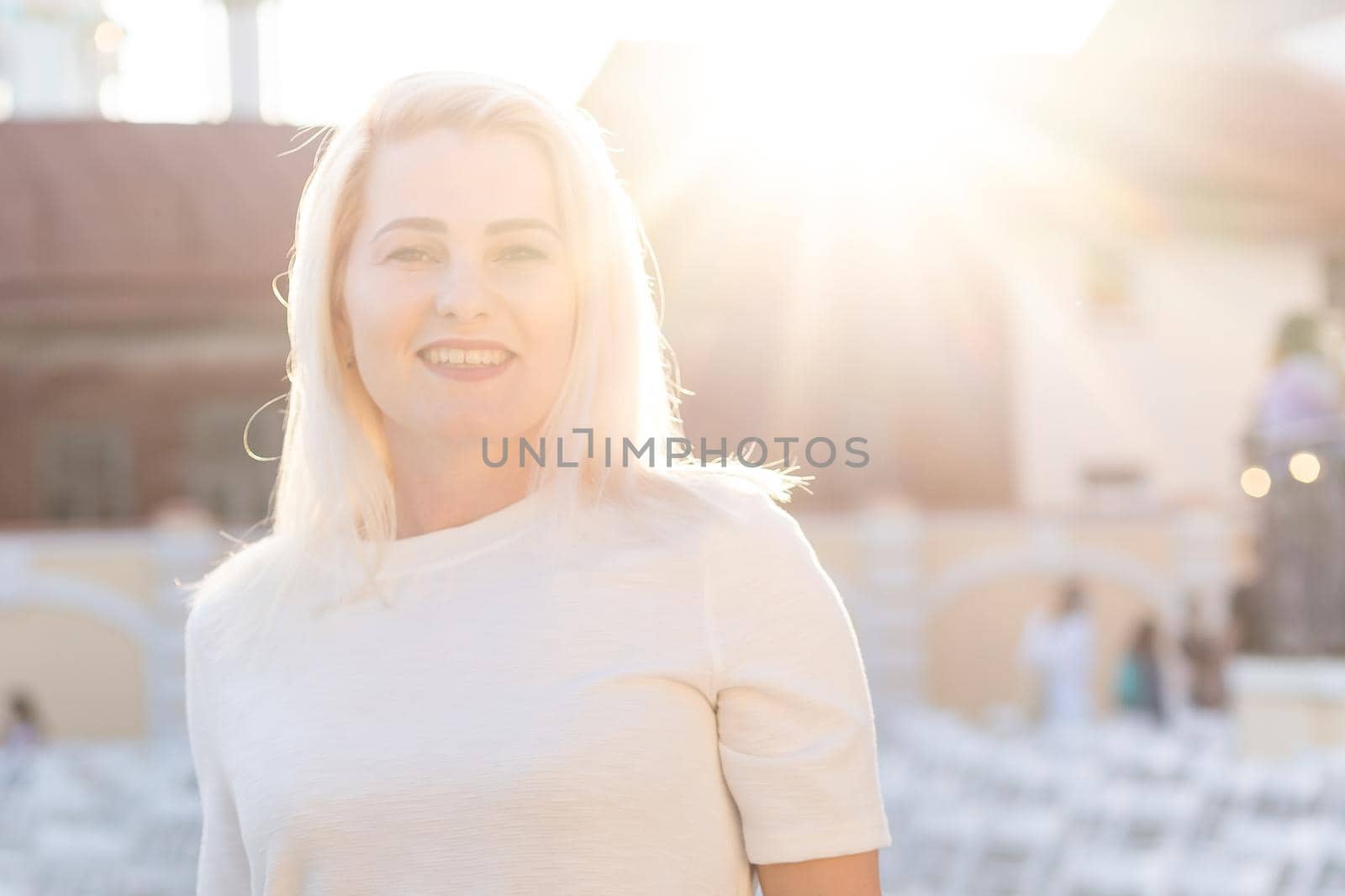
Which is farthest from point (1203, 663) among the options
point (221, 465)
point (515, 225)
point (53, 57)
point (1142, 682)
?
point (515, 225)

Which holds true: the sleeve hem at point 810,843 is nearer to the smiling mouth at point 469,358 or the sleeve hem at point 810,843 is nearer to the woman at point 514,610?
the woman at point 514,610

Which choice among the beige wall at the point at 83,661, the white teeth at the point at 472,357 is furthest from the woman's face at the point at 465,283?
the beige wall at the point at 83,661

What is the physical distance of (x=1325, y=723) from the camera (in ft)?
24.3

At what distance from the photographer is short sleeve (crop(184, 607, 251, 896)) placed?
1.54 meters

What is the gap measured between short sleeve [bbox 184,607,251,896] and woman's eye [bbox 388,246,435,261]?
42 cm

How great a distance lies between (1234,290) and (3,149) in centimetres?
1789

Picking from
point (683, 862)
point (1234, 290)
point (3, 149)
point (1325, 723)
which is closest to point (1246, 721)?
point (1325, 723)

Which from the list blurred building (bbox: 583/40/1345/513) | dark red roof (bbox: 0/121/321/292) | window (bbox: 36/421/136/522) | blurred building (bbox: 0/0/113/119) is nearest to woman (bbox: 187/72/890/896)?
dark red roof (bbox: 0/121/321/292)

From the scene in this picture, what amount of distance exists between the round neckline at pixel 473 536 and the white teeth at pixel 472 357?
0.12 meters

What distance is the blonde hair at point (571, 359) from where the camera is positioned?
56.4 inches

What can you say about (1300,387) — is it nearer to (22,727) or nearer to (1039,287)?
(22,727)

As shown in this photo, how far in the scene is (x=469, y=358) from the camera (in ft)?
4.69

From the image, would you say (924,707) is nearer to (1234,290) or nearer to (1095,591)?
(1095,591)

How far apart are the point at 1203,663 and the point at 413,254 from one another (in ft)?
54.4
